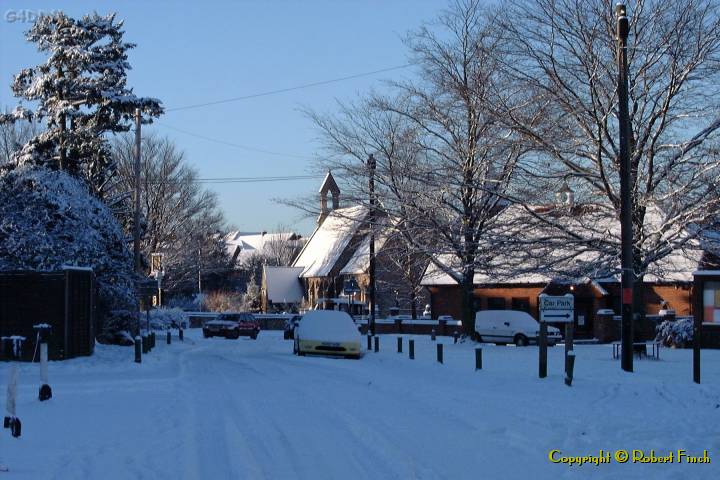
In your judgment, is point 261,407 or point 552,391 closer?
point 261,407

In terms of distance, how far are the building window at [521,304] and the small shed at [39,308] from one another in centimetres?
2931

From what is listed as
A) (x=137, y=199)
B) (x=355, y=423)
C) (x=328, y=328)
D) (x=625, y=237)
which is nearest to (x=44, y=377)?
(x=355, y=423)

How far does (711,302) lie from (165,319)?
30534mm

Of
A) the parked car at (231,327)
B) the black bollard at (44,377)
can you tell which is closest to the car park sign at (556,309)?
the black bollard at (44,377)

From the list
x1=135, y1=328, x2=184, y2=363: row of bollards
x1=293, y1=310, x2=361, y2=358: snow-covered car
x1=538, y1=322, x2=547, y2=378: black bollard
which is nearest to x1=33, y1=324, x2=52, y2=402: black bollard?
x1=135, y1=328, x2=184, y2=363: row of bollards

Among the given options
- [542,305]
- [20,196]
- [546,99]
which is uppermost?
[546,99]

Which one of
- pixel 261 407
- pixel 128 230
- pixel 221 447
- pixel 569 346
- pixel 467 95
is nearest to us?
pixel 221 447

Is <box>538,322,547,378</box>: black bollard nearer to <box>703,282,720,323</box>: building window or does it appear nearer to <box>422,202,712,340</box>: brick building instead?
<box>703,282,720,323</box>: building window

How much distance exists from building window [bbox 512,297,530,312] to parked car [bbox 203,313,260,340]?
14.4 m

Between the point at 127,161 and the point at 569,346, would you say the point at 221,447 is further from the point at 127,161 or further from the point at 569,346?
the point at 127,161

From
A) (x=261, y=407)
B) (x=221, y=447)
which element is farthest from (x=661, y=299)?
(x=221, y=447)

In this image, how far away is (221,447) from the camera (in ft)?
34.5

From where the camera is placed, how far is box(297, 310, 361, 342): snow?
1073 inches

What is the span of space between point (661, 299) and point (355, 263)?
2930 centimetres
